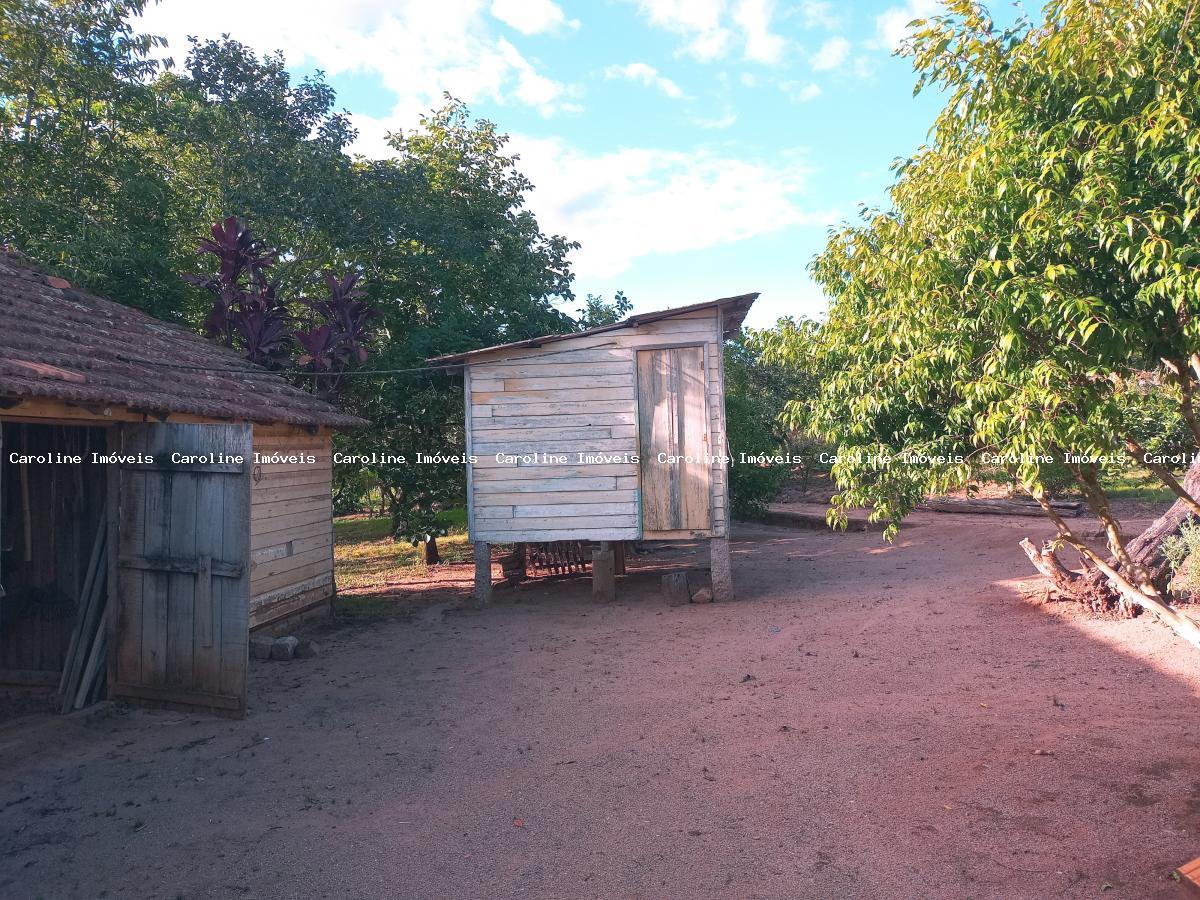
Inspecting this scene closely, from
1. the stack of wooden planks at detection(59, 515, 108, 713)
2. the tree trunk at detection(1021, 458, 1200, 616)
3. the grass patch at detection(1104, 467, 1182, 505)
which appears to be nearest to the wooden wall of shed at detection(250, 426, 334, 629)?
the stack of wooden planks at detection(59, 515, 108, 713)

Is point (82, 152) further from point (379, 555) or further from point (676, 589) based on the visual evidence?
point (676, 589)

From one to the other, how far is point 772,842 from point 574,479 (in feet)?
22.5

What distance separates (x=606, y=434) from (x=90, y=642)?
243 inches

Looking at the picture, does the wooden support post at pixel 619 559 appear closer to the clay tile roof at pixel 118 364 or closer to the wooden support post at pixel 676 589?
the wooden support post at pixel 676 589

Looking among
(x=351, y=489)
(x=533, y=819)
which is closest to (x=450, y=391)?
(x=351, y=489)

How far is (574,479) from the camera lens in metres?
10.9

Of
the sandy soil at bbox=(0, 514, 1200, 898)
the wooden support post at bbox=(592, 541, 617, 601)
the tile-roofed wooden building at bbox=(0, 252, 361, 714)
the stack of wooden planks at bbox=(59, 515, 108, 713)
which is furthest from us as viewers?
the wooden support post at bbox=(592, 541, 617, 601)

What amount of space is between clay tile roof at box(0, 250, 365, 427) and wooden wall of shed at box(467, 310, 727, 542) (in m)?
1.78

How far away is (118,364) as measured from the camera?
741 cm

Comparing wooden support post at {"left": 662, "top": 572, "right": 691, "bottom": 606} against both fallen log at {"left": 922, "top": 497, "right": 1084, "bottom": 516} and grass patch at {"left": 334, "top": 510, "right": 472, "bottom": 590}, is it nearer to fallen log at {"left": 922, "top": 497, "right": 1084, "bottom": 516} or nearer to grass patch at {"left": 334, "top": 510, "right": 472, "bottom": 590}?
grass patch at {"left": 334, "top": 510, "right": 472, "bottom": 590}

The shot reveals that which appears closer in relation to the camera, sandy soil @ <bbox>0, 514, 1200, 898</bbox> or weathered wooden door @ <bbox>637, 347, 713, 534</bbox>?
sandy soil @ <bbox>0, 514, 1200, 898</bbox>

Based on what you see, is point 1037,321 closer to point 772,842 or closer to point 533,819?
point 772,842

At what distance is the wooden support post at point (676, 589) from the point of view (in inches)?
435

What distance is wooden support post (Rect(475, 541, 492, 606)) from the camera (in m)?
11.4
